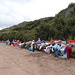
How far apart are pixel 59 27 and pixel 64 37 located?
2.12 m

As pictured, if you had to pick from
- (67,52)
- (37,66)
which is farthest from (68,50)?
(37,66)

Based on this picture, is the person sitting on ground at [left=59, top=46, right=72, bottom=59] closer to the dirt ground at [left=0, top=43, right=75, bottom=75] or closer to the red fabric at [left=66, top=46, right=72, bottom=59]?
the red fabric at [left=66, top=46, right=72, bottom=59]

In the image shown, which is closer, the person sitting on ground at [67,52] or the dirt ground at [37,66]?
the dirt ground at [37,66]

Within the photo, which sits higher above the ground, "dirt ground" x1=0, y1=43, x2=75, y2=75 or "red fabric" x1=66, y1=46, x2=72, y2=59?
"red fabric" x1=66, y1=46, x2=72, y2=59

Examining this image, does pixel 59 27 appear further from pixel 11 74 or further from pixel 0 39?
pixel 0 39

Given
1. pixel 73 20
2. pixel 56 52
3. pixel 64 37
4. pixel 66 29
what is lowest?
pixel 56 52

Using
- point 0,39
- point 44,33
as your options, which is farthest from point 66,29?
point 0,39

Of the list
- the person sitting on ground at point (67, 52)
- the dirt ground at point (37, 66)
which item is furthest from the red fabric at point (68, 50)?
the dirt ground at point (37, 66)

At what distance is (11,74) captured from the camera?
4.19 m

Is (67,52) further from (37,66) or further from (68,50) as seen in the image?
(37,66)

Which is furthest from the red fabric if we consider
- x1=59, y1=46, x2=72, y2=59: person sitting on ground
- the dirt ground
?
the dirt ground

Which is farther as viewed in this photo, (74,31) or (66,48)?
(74,31)

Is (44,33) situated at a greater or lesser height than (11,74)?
greater

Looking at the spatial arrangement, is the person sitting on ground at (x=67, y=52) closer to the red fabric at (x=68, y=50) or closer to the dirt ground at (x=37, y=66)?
the red fabric at (x=68, y=50)
